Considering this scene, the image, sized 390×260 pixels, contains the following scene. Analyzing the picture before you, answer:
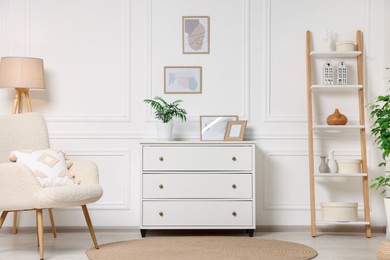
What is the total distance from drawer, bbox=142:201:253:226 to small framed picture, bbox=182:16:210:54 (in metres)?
1.27

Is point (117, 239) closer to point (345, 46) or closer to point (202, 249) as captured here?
point (202, 249)

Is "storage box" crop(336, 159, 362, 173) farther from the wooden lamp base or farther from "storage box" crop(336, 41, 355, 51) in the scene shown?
the wooden lamp base

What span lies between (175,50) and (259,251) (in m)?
1.87

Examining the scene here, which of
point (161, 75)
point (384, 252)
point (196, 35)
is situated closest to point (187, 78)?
point (161, 75)

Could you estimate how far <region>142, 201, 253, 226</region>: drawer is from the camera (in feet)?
14.4

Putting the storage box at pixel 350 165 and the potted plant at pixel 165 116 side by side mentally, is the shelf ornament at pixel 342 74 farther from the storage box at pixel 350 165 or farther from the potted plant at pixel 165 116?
the potted plant at pixel 165 116

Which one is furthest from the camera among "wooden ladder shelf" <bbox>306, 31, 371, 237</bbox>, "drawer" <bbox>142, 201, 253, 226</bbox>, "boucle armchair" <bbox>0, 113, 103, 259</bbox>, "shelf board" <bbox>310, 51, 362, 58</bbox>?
"shelf board" <bbox>310, 51, 362, 58</bbox>

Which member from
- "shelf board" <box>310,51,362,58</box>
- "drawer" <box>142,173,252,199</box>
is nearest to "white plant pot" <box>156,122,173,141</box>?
"drawer" <box>142,173,252,199</box>

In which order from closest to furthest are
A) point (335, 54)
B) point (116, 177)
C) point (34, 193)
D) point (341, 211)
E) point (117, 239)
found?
point (34, 193) → point (117, 239) → point (341, 211) → point (335, 54) → point (116, 177)

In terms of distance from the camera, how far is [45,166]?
3.73 meters

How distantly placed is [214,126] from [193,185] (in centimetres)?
56

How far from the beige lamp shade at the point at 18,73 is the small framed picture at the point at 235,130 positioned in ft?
4.97

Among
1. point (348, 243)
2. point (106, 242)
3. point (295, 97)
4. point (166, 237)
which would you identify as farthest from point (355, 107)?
point (106, 242)

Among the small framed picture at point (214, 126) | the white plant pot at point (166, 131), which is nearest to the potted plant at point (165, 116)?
the white plant pot at point (166, 131)
